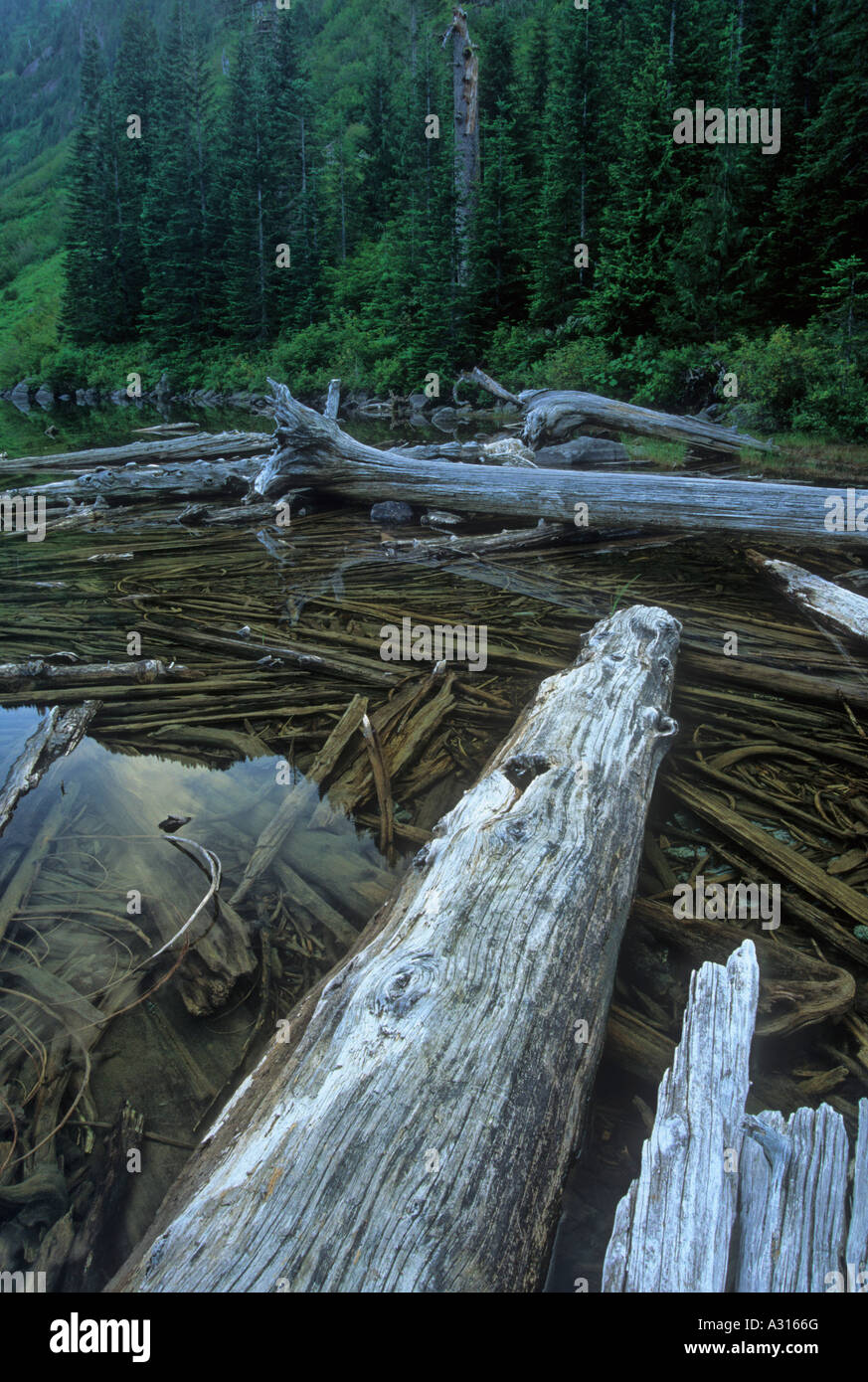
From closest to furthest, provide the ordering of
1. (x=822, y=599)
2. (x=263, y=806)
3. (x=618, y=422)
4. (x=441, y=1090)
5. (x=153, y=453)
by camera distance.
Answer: (x=441, y=1090) < (x=263, y=806) < (x=822, y=599) < (x=618, y=422) < (x=153, y=453)

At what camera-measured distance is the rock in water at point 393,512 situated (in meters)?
9.08

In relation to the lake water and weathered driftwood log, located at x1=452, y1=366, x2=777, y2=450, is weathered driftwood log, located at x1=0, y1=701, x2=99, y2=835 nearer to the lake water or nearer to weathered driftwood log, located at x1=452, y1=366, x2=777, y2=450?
the lake water

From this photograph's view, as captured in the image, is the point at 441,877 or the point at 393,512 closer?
the point at 441,877

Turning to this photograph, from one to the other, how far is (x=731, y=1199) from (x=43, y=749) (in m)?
3.68

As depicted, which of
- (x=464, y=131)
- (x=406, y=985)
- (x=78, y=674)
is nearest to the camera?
(x=406, y=985)

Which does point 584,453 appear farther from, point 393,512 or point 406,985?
point 406,985

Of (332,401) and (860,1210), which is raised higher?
(332,401)

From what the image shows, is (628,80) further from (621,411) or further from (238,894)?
(238,894)

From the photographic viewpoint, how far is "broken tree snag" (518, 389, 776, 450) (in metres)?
10.6

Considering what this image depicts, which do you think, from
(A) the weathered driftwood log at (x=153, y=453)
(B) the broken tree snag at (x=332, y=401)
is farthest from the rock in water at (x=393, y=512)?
(A) the weathered driftwood log at (x=153, y=453)

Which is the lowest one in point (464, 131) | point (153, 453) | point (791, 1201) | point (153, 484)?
point (791, 1201)

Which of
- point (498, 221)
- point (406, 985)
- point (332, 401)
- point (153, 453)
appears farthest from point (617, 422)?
point (498, 221)

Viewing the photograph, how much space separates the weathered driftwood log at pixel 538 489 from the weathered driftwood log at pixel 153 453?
3.23 meters

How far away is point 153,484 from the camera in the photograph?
10453 mm
